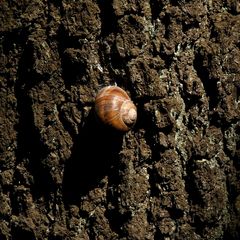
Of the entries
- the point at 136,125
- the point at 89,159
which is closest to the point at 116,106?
the point at 136,125

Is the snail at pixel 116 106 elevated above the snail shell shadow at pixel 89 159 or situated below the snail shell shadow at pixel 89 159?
above

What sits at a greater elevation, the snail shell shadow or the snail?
the snail

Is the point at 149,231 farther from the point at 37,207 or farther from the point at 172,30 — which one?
the point at 172,30

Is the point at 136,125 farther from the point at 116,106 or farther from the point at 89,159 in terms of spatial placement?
the point at 89,159

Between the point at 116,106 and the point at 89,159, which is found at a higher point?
the point at 116,106
